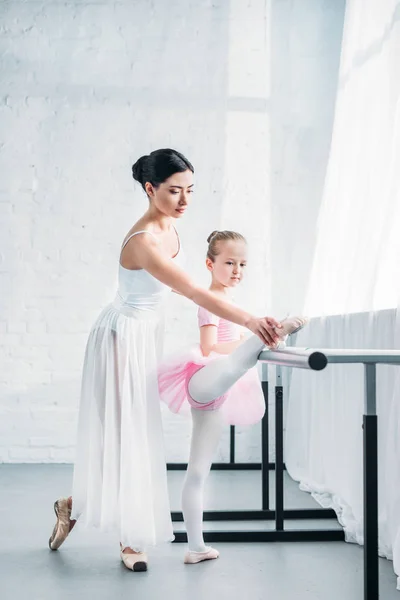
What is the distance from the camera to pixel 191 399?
2.26m

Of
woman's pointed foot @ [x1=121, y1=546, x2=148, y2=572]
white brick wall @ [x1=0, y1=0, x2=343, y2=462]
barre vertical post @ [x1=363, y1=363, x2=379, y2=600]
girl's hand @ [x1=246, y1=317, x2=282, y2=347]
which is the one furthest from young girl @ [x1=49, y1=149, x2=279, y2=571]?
white brick wall @ [x1=0, y1=0, x2=343, y2=462]

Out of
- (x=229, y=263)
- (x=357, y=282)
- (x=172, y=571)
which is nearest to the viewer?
(x=172, y=571)

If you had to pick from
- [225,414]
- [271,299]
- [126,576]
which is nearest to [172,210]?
[225,414]

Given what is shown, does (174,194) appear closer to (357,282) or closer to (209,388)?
(209,388)

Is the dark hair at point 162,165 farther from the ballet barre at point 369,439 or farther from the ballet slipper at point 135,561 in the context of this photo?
the ballet slipper at point 135,561

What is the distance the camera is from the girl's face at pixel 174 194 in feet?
7.46

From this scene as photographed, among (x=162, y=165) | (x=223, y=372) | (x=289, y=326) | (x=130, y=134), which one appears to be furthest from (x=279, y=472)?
(x=130, y=134)

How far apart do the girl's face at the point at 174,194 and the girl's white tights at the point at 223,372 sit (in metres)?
0.49

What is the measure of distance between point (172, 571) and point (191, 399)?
1.71ft

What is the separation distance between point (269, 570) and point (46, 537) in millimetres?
854

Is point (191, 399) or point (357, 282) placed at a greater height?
point (357, 282)

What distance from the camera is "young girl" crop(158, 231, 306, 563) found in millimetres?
2195

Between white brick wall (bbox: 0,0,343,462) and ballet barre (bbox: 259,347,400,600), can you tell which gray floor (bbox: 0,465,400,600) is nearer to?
ballet barre (bbox: 259,347,400,600)

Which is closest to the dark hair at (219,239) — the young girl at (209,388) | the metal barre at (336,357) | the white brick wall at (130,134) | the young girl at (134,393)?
the young girl at (209,388)
